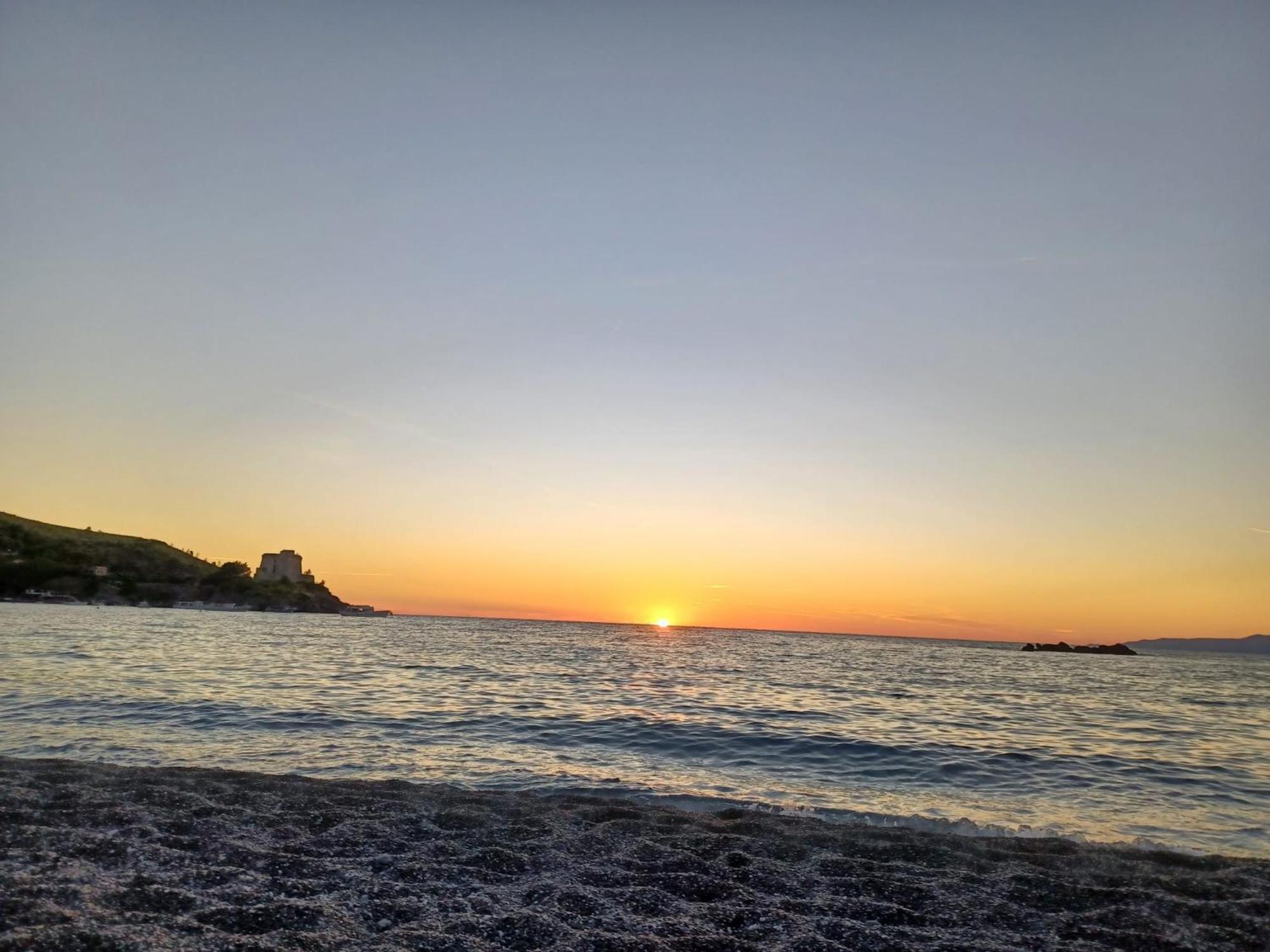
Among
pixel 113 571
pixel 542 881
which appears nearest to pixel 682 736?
pixel 542 881

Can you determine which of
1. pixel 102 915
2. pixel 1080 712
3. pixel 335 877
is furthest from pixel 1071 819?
pixel 1080 712

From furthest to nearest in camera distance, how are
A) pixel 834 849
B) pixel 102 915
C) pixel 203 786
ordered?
pixel 203 786
pixel 834 849
pixel 102 915

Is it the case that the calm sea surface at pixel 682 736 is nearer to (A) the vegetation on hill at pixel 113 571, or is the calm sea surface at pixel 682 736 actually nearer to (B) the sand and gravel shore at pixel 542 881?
(B) the sand and gravel shore at pixel 542 881

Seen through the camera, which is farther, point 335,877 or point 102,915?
point 335,877

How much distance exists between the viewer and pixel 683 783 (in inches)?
594

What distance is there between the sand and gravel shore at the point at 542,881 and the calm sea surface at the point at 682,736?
9.84 ft

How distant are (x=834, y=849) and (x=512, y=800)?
213 inches

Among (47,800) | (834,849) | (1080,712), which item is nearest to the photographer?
(834,849)

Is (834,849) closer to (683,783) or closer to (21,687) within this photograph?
(683,783)

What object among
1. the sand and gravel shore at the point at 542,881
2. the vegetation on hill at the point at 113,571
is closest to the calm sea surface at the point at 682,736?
the sand and gravel shore at the point at 542,881

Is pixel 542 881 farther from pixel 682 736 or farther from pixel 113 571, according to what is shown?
pixel 113 571

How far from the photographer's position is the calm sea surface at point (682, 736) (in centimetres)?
1453

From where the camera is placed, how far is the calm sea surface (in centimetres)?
1453

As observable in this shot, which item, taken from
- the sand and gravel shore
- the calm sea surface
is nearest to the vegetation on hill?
the calm sea surface
